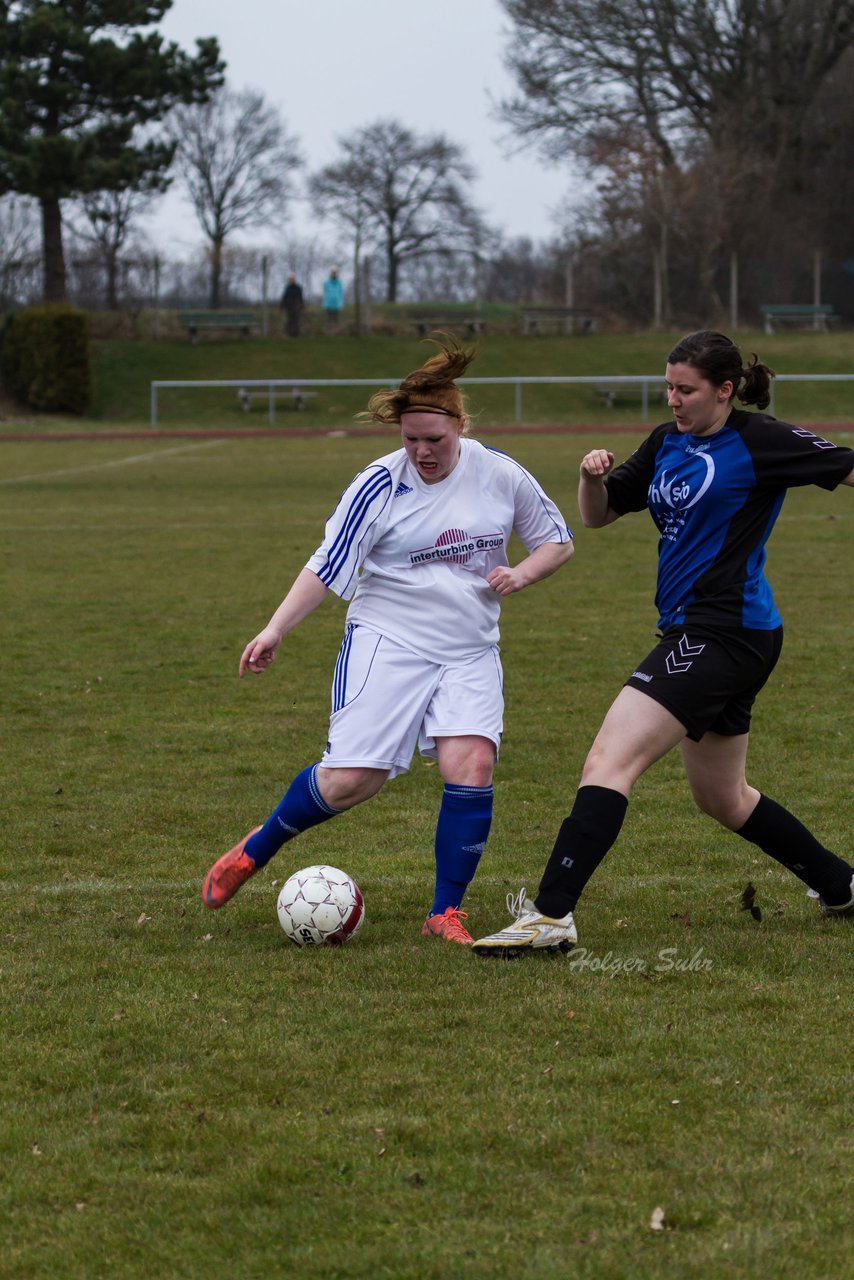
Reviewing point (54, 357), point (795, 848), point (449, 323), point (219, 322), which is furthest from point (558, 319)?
point (795, 848)

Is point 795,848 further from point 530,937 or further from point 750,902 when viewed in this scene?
point 530,937

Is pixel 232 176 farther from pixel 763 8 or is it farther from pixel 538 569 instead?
pixel 538 569

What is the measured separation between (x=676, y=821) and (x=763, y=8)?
4801cm

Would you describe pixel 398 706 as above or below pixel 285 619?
below

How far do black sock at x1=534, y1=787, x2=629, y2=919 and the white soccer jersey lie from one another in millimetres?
674

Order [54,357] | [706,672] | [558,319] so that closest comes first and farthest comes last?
[706,672] → [54,357] → [558,319]

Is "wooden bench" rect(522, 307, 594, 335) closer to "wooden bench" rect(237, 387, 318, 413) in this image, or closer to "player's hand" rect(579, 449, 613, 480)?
"wooden bench" rect(237, 387, 318, 413)

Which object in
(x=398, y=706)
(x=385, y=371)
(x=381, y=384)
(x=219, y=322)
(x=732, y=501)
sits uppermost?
(x=219, y=322)

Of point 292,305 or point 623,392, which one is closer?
point 623,392

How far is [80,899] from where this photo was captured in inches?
202

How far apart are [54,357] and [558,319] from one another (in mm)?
15500

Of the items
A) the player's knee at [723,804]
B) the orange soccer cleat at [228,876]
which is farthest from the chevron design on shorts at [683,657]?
the orange soccer cleat at [228,876]

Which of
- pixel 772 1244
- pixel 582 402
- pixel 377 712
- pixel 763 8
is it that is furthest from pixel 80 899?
pixel 763 8

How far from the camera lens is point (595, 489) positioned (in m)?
4.69
